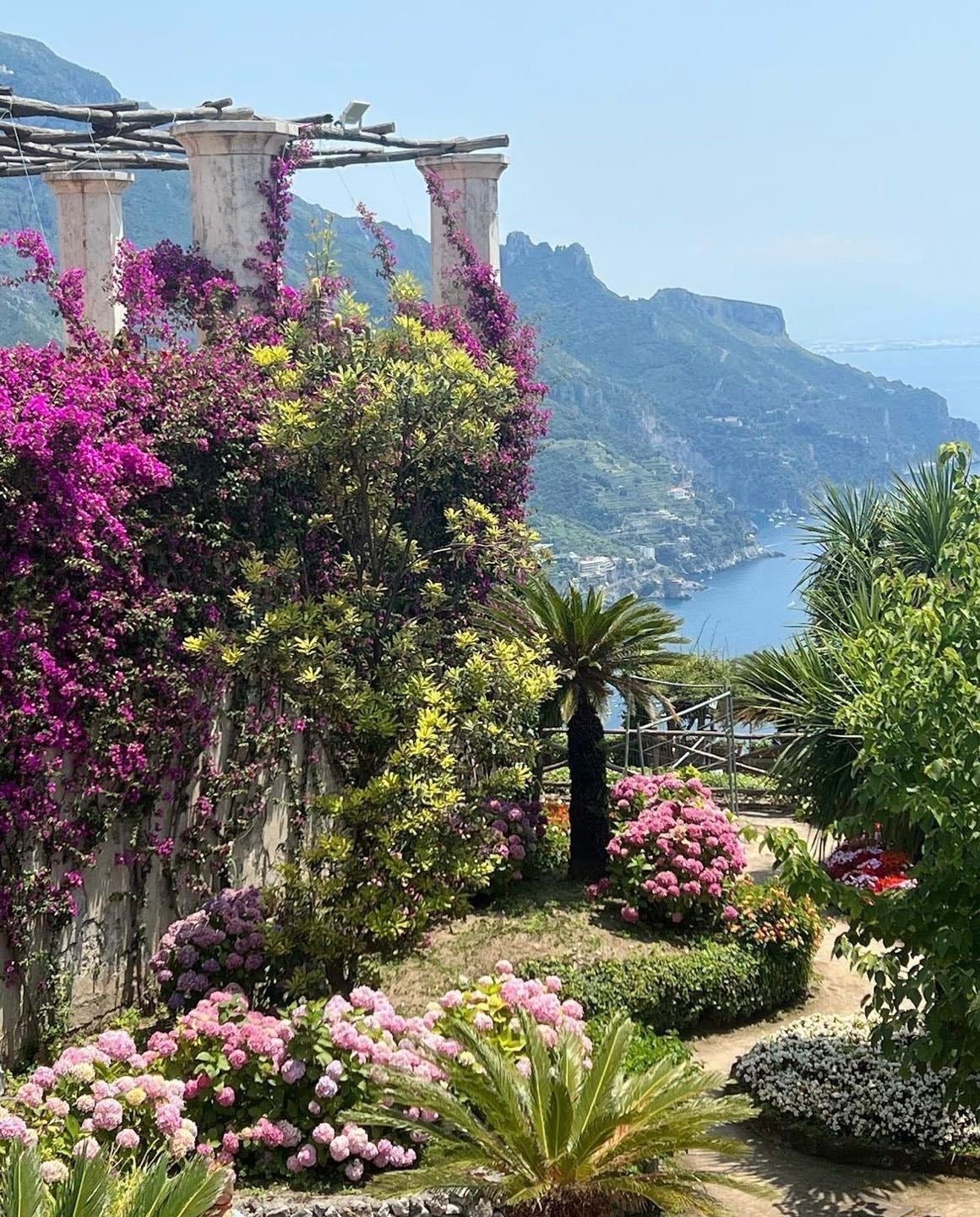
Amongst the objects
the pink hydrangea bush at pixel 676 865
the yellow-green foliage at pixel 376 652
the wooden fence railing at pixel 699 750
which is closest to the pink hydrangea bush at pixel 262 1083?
the yellow-green foliage at pixel 376 652

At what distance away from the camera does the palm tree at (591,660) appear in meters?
11.0

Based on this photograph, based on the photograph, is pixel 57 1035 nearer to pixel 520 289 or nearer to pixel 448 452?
pixel 448 452

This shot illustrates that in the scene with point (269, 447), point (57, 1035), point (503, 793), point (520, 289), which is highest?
→ point (520, 289)

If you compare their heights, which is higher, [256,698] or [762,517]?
[762,517]

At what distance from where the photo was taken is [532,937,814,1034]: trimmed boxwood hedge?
9.27 metres

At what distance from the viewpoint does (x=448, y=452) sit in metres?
10.0

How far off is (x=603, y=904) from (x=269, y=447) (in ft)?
13.6

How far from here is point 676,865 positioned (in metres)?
10.4

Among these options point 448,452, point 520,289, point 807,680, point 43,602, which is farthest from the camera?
point 520,289

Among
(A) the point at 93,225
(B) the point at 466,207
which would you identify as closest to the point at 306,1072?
(A) the point at 93,225

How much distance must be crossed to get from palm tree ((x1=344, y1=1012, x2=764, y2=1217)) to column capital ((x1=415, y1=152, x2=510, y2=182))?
35.7 ft

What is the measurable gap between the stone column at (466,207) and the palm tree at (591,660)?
5.27m

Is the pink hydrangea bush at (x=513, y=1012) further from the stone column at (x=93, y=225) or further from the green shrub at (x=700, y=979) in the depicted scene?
the stone column at (x=93, y=225)

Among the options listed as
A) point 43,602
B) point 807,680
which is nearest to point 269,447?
point 43,602
